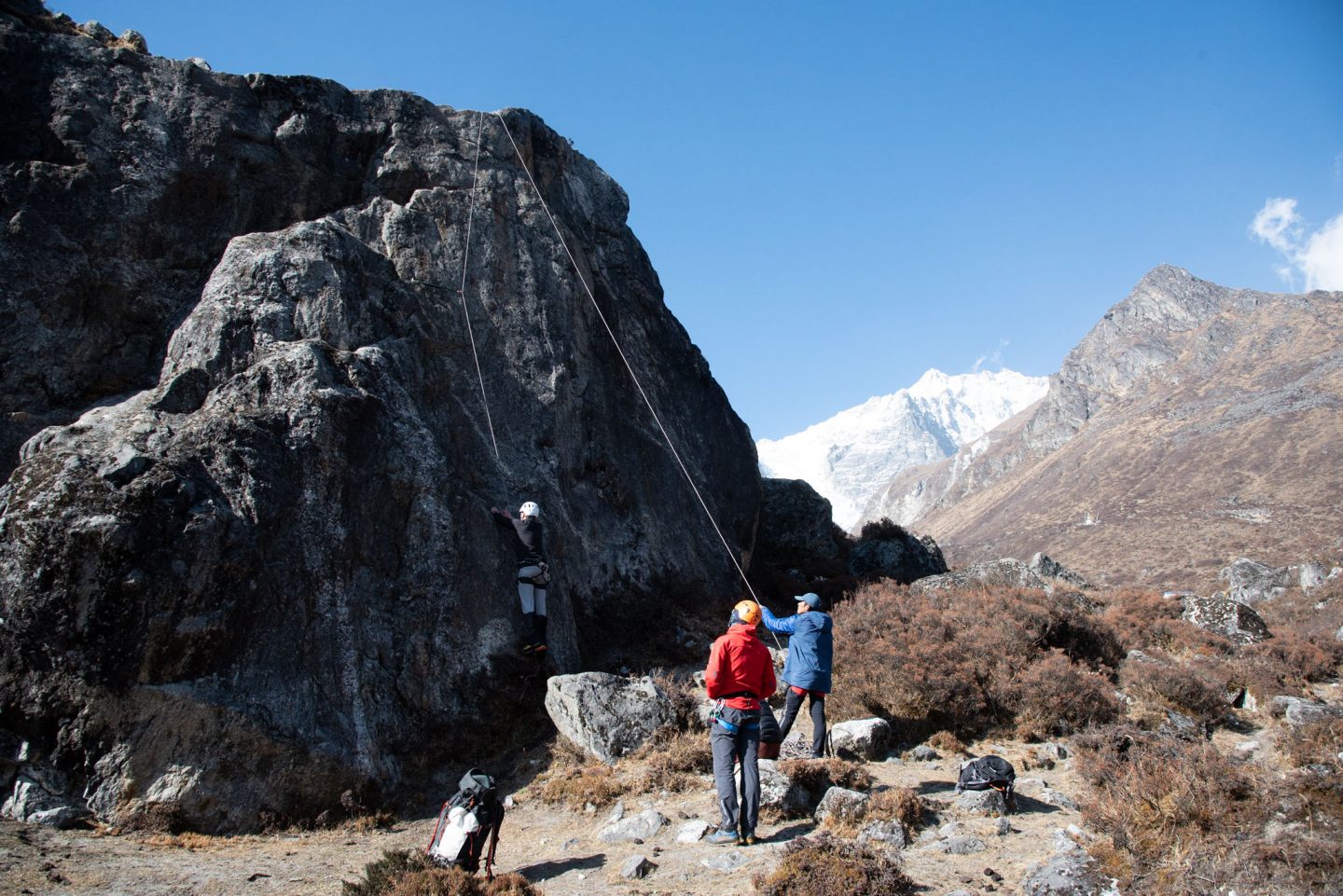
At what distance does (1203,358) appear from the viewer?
13375cm

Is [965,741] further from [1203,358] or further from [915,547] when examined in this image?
[1203,358]

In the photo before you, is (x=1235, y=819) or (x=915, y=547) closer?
(x=1235, y=819)

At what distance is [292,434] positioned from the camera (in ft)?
40.9

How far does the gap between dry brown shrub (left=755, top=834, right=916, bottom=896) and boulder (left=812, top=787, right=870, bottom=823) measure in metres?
1.36

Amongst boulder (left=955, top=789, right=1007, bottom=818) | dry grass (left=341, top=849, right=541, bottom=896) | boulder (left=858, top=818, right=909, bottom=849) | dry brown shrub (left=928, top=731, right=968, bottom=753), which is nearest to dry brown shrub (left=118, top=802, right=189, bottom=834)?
dry grass (left=341, top=849, right=541, bottom=896)

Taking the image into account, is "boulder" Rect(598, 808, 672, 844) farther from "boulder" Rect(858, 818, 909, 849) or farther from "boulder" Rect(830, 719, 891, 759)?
"boulder" Rect(830, 719, 891, 759)

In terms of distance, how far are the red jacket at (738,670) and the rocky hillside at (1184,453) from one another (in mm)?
62454

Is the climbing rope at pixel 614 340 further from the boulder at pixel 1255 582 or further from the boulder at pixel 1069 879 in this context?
the boulder at pixel 1255 582

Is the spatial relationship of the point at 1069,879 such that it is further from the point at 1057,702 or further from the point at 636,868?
the point at 1057,702

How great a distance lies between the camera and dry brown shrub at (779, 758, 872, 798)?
33.4 feet

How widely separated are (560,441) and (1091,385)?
177282 mm

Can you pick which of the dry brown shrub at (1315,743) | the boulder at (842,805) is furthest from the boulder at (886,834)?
the dry brown shrub at (1315,743)

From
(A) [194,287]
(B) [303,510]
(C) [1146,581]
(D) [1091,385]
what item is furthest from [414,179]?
(D) [1091,385]

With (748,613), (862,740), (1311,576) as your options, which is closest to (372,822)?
(748,613)
